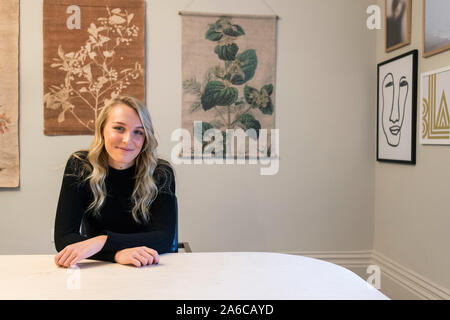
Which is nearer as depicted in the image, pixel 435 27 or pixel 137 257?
pixel 137 257

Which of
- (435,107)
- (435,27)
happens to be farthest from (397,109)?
(435,27)

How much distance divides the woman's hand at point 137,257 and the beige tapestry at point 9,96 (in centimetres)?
181

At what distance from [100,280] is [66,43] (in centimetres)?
213

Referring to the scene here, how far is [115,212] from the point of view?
5.25ft

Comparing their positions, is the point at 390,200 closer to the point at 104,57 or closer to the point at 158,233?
the point at 158,233

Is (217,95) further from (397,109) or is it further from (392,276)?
(392,276)

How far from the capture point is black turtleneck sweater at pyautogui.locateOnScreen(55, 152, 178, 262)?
1.45 metres

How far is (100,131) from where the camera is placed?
164 cm

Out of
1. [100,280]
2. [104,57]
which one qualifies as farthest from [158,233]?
[104,57]

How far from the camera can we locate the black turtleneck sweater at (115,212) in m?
1.45

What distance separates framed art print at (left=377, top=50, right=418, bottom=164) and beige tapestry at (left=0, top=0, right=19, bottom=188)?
2.55 m

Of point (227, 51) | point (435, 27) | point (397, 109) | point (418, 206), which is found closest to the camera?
point (435, 27)

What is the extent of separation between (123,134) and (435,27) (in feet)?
6.03
